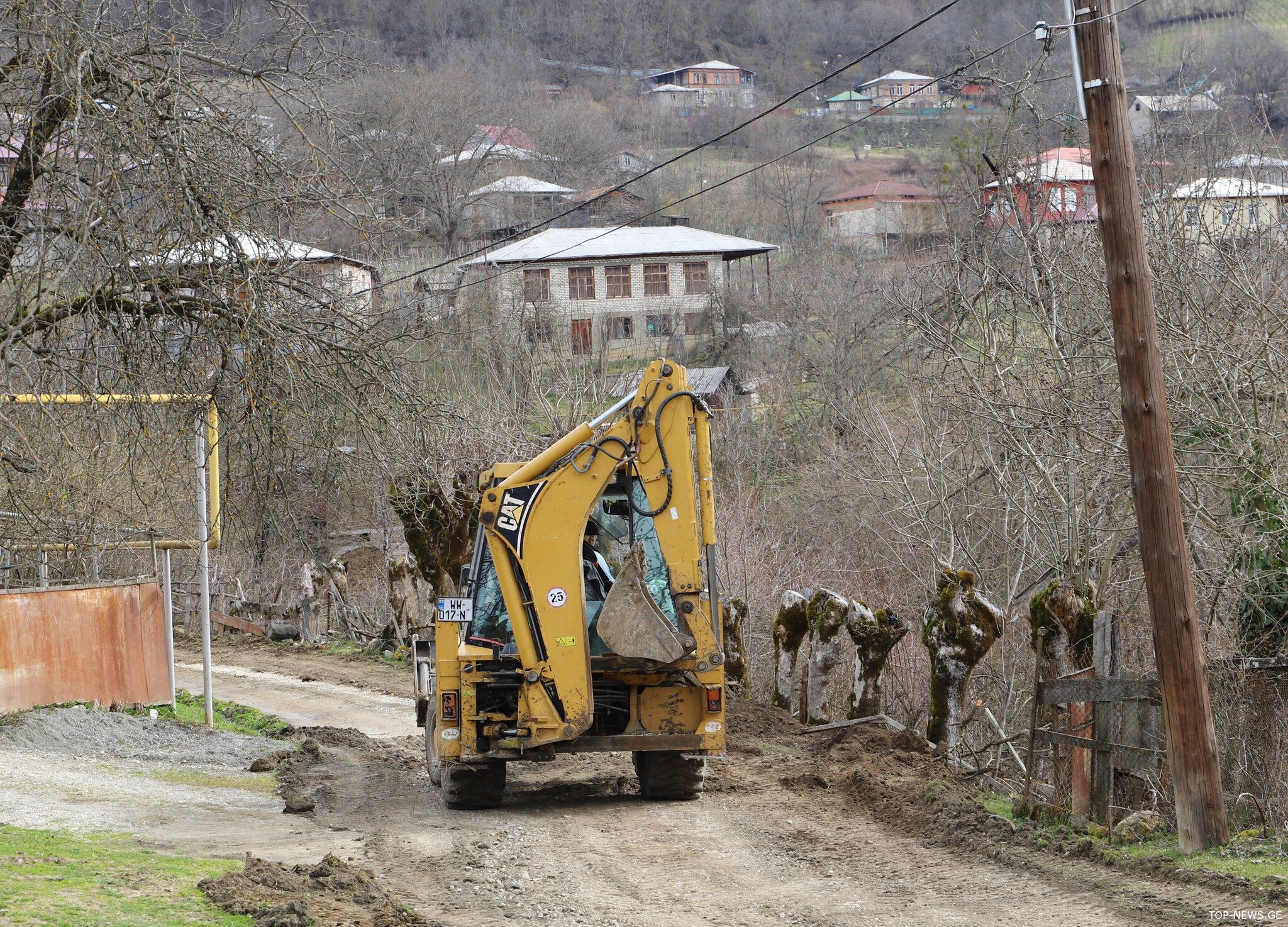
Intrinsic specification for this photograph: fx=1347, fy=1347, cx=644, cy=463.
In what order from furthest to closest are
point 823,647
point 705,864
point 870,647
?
point 823,647 < point 870,647 < point 705,864

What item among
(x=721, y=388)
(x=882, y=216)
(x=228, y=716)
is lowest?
(x=228, y=716)

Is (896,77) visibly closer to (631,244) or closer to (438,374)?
(631,244)

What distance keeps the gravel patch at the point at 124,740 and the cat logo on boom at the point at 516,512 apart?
18.2 ft

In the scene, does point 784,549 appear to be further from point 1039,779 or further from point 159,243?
point 159,243

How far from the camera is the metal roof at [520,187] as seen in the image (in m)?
49.6

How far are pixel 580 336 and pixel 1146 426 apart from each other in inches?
1451

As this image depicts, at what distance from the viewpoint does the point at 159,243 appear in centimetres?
943

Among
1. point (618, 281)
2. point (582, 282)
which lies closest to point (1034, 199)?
point (582, 282)

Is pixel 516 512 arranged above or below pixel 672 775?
above

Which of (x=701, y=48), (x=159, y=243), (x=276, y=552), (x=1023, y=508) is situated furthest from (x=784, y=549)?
(x=701, y=48)

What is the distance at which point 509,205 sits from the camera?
53.1 metres

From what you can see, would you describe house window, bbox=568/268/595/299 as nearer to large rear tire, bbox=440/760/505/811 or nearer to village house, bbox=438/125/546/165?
village house, bbox=438/125/546/165

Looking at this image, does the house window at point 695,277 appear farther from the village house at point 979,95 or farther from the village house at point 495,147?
the village house at point 979,95

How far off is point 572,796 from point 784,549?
20.2 meters
